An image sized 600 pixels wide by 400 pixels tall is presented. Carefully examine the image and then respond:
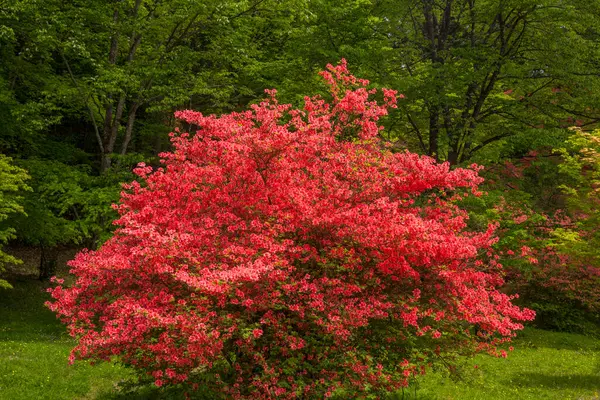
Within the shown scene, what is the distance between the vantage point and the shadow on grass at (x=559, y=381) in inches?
629

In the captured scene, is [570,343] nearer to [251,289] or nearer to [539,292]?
[539,292]

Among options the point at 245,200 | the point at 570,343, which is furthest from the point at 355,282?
the point at 570,343

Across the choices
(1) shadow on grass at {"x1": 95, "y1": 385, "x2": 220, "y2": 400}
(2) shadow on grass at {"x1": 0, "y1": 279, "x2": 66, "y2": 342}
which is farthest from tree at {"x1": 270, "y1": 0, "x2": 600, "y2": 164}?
(2) shadow on grass at {"x1": 0, "y1": 279, "x2": 66, "y2": 342}

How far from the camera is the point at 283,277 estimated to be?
826cm

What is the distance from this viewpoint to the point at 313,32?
19.8 metres

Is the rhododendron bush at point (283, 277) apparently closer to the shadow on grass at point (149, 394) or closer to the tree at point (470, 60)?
the shadow on grass at point (149, 394)

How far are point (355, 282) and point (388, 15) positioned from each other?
48.3ft

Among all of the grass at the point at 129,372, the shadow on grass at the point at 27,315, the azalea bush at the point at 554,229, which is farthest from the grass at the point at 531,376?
the shadow on grass at the point at 27,315

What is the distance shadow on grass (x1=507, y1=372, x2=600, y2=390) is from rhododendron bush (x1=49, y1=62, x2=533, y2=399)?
757cm

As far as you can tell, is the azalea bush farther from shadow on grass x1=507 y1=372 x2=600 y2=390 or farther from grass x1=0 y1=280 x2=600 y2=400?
shadow on grass x1=507 y1=372 x2=600 y2=390

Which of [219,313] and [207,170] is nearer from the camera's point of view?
[219,313]

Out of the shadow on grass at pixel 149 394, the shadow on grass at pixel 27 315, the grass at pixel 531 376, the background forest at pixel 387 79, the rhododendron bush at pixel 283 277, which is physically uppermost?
the background forest at pixel 387 79

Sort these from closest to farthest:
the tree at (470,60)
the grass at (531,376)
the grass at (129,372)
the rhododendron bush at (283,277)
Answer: the rhododendron bush at (283,277)
the grass at (129,372)
the grass at (531,376)
the tree at (470,60)

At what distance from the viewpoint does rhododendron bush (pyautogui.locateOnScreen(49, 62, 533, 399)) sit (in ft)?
26.9
